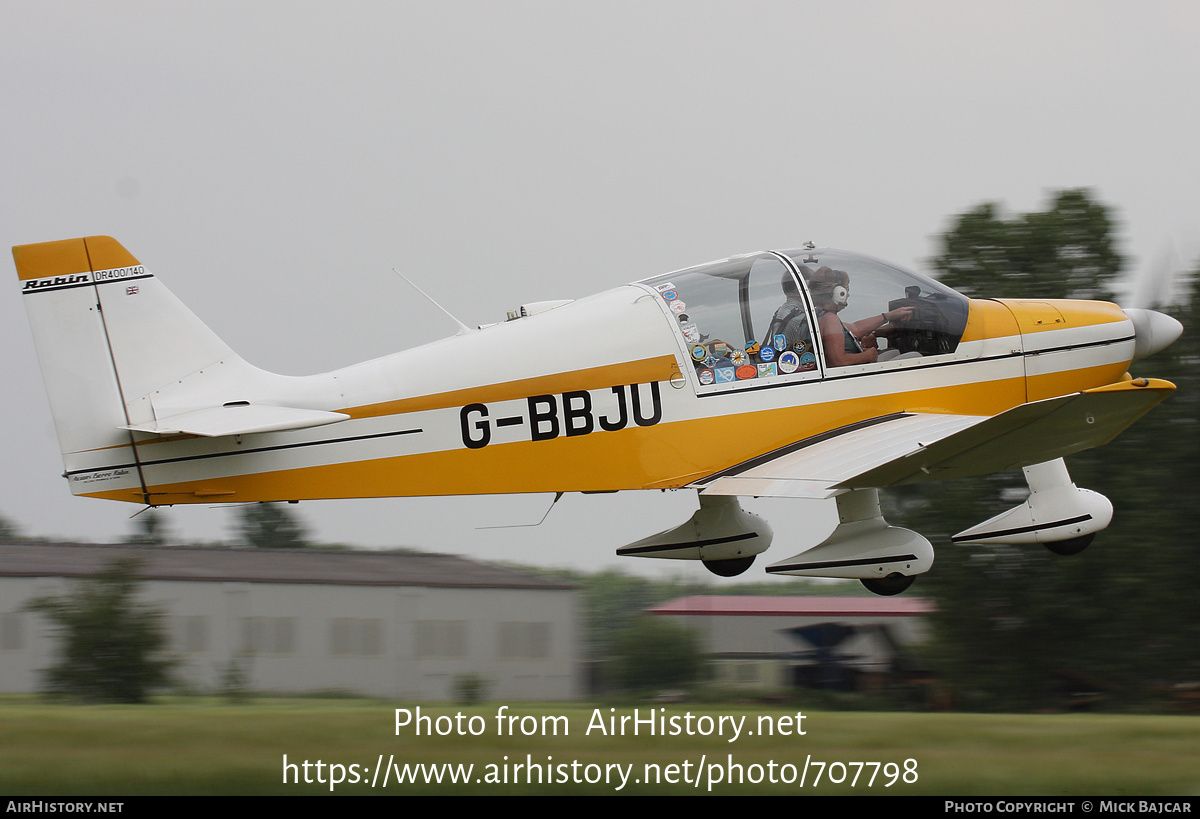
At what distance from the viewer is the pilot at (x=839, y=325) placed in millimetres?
7805

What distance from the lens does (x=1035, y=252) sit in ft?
80.2

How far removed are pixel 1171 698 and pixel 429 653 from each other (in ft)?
65.5

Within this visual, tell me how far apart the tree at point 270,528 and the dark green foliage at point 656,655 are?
15553 mm

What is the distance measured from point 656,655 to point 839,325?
3003 centimetres

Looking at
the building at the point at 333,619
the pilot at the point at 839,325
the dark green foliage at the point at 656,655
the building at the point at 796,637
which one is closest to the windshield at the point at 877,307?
the pilot at the point at 839,325

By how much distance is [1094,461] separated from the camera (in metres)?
24.6

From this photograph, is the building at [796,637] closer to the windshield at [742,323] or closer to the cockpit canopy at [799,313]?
the cockpit canopy at [799,313]

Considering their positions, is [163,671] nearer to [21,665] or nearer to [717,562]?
[21,665]

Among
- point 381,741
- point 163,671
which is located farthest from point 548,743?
point 163,671

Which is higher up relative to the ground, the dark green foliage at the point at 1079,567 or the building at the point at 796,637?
the dark green foliage at the point at 1079,567

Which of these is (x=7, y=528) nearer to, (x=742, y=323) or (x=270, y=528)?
(x=270, y=528)

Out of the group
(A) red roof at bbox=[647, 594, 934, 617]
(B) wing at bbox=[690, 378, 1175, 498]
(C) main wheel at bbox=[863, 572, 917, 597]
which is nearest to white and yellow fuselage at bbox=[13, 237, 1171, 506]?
(B) wing at bbox=[690, 378, 1175, 498]

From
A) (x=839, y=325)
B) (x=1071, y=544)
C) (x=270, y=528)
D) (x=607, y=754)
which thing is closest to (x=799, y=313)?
(x=839, y=325)

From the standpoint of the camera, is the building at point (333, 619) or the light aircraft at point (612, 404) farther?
the building at point (333, 619)
